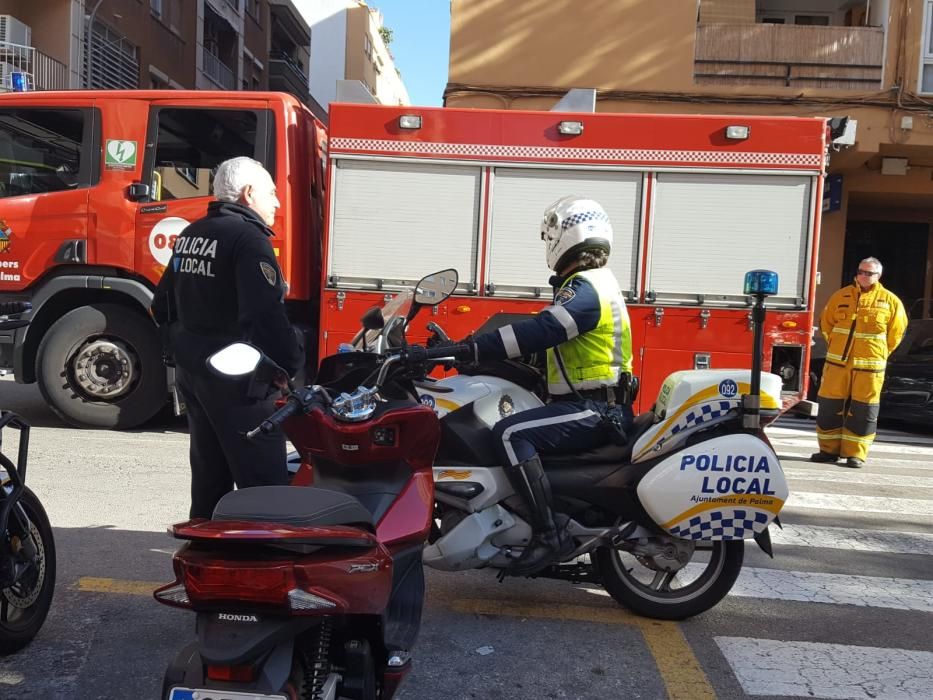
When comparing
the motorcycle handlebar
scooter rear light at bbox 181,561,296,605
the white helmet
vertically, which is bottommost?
scooter rear light at bbox 181,561,296,605

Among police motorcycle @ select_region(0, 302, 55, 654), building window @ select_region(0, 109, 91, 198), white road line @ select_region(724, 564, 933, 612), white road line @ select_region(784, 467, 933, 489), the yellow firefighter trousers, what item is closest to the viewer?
police motorcycle @ select_region(0, 302, 55, 654)

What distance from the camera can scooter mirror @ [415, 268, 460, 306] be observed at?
10.8ft

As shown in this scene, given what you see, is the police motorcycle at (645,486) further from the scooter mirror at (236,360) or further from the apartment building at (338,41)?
the apartment building at (338,41)

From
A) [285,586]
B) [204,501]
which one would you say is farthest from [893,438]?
[285,586]

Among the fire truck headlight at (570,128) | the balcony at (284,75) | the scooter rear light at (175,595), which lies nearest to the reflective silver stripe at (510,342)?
the scooter rear light at (175,595)

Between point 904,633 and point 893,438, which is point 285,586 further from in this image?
point 893,438

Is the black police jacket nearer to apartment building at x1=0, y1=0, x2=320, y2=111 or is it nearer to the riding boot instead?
the riding boot

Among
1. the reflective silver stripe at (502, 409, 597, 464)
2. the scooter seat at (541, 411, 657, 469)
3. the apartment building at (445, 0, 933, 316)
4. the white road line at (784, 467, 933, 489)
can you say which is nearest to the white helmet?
the reflective silver stripe at (502, 409, 597, 464)

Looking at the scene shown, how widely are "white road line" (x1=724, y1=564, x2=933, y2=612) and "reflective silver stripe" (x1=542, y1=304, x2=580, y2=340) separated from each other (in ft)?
4.24

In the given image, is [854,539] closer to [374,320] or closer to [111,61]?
[374,320]

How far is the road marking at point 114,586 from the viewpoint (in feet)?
13.1

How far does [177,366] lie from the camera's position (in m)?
3.51

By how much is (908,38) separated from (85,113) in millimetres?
14124

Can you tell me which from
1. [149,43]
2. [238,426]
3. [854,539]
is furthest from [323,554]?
[149,43]
